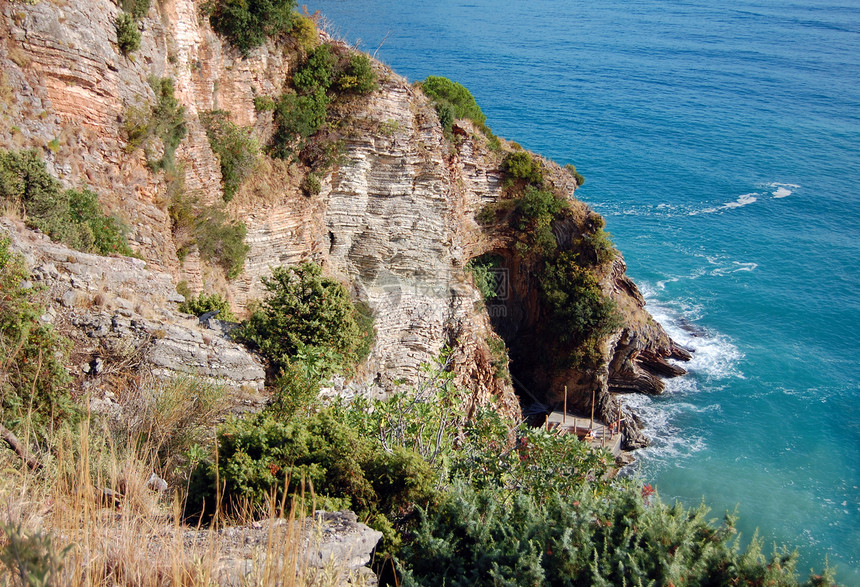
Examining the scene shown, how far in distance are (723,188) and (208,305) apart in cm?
5111

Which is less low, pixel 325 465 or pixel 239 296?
pixel 239 296

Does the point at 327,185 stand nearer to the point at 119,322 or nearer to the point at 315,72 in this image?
the point at 315,72

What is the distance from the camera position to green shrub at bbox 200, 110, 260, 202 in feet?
68.5

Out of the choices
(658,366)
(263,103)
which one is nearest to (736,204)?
(658,366)

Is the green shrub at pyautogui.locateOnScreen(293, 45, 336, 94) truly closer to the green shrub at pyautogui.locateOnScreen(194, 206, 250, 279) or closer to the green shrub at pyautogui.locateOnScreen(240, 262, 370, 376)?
the green shrub at pyautogui.locateOnScreen(194, 206, 250, 279)

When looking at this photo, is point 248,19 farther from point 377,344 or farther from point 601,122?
point 601,122

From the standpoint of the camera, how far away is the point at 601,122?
214ft

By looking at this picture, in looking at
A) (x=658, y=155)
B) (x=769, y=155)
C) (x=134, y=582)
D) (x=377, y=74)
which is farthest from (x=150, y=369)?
(x=769, y=155)

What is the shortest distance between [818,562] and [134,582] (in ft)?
97.7

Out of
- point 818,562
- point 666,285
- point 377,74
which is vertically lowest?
point 818,562

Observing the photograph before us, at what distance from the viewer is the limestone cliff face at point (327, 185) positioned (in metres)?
15.8

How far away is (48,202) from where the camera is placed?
13508mm

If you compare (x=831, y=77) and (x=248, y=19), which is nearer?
(x=248, y=19)

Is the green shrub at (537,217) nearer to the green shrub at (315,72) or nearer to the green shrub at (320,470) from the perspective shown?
the green shrub at (315,72)
